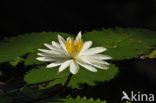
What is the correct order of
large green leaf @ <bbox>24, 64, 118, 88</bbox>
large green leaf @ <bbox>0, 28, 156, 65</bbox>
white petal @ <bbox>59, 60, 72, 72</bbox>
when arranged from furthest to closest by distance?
large green leaf @ <bbox>0, 28, 156, 65</bbox>, large green leaf @ <bbox>24, 64, 118, 88</bbox>, white petal @ <bbox>59, 60, 72, 72</bbox>

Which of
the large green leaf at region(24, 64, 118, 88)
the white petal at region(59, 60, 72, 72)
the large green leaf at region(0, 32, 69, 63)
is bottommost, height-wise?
the white petal at region(59, 60, 72, 72)

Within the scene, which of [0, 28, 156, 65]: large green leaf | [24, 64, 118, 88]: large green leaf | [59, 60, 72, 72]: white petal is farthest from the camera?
[0, 28, 156, 65]: large green leaf

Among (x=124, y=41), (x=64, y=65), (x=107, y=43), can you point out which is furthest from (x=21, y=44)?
(x=64, y=65)


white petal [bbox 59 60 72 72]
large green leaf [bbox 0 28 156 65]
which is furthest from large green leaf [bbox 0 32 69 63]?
white petal [bbox 59 60 72 72]

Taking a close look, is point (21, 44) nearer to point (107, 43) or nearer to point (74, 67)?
point (107, 43)

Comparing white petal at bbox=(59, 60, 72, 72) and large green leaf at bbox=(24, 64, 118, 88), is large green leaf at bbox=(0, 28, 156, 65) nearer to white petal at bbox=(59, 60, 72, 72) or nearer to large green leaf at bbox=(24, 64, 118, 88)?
large green leaf at bbox=(24, 64, 118, 88)

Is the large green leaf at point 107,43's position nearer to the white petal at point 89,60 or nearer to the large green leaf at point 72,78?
the large green leaf at point 72,78
